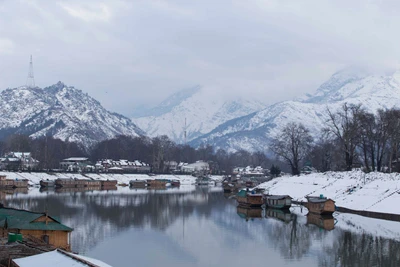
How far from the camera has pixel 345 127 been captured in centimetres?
9138

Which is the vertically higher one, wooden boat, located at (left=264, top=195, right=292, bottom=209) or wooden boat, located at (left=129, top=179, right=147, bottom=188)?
wooden boat, located at (left=129, top=179, right=147, bottom=188)

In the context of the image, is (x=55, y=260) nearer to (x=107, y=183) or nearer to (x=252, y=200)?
(x=252, y=200)

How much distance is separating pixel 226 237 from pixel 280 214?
856 inches

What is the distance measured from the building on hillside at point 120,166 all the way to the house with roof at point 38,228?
464 ft

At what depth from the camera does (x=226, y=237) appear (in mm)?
47438

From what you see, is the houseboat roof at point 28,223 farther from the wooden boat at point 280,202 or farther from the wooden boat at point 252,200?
the wooden boat at point 252,200

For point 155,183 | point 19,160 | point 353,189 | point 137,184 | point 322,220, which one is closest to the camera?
point 322,220

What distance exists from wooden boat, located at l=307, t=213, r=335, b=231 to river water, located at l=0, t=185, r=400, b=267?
0.35 ft

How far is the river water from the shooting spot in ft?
122

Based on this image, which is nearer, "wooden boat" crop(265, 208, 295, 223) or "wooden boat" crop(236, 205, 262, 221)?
"wooden boat" crop(265, 208, 295, 223)

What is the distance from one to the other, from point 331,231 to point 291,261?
15.4m

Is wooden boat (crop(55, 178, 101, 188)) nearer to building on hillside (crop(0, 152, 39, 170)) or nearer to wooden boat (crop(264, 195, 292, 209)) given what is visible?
building on hillside (crop(0, 152, 39, 170))

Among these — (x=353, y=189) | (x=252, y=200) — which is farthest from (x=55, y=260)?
(x=353, y=189)

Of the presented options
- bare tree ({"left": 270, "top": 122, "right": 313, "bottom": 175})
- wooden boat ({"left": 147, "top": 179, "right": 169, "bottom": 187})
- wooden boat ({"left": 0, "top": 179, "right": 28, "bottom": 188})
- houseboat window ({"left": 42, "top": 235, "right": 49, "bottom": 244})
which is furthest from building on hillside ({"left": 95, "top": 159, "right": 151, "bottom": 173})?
houseboat window ({"left": 42, "top": 235, "right": 49, "bottom": 244})
